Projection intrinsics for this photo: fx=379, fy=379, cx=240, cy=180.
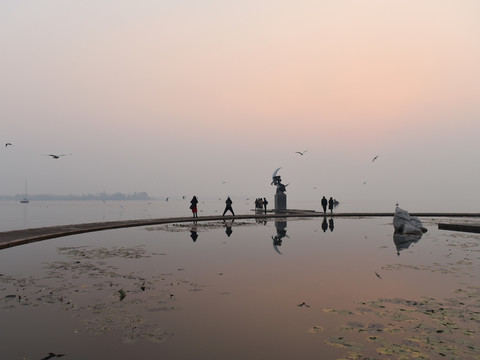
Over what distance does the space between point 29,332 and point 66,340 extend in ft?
2.96

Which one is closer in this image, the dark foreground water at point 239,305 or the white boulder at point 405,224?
the dark foreground water at point 239,305

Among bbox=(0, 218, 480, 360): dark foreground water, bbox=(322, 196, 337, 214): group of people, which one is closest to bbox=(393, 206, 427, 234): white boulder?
bbox=(0, 218, 480, 360): dark foreground water

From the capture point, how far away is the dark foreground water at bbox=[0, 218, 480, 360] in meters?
6.17

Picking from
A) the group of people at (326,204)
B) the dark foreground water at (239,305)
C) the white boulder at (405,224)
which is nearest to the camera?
the dark foreground water at (239,305)

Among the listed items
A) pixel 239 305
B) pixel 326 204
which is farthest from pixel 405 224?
pixel 326 204

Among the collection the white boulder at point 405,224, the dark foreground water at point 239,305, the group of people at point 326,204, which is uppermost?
the group of people at point 326,204

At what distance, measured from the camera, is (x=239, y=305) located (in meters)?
8.58

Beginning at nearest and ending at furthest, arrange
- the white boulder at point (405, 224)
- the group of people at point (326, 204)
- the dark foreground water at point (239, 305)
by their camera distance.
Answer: the dark foreground water at point (239, 305), the white boulder at point (405, 224), the group of people at point (326, 204)

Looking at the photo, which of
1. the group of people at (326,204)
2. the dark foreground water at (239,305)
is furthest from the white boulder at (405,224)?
the group of people at (326,204)

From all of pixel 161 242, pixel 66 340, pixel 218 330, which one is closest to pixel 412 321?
pixel 218 330

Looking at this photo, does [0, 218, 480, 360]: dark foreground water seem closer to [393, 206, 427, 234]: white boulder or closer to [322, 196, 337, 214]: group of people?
[393, 206, 427, 234]: white boulder

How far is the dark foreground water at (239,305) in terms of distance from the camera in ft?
20.2

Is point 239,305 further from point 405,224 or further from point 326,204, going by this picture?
point 326,204

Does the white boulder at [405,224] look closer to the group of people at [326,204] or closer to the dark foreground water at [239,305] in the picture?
the dark foreground water at [239,305]
